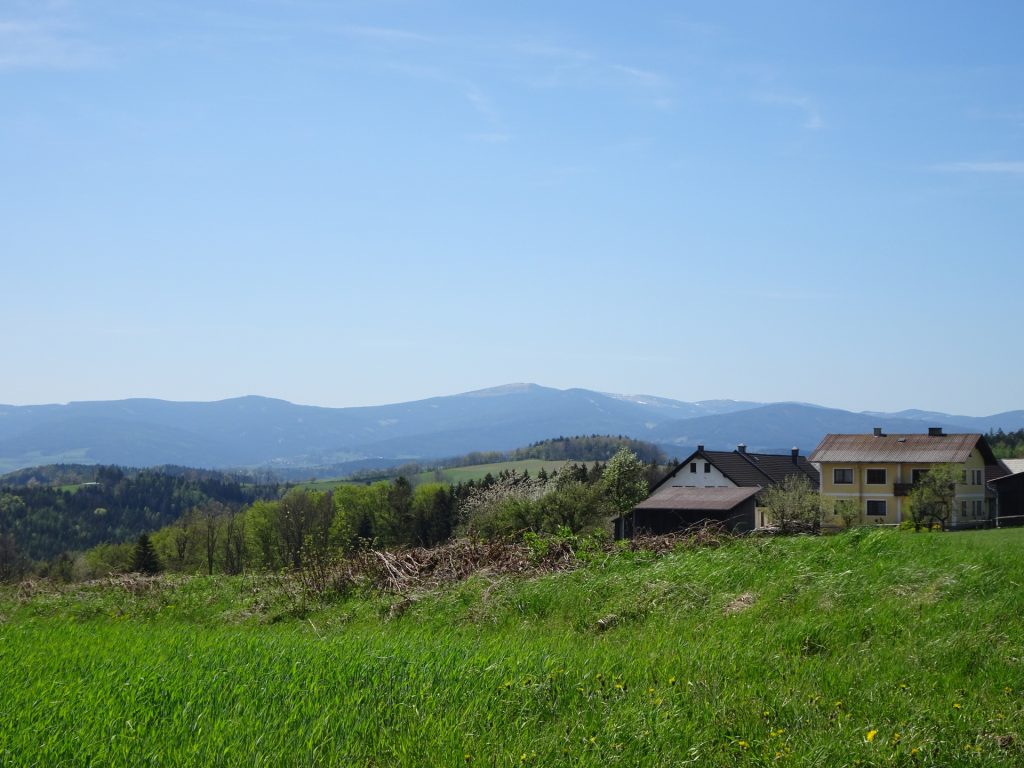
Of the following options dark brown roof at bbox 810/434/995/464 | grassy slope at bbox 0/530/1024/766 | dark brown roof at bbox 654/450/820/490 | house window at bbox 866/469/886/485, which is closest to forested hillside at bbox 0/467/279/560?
dark brown roof at bbox 654/450/820/490

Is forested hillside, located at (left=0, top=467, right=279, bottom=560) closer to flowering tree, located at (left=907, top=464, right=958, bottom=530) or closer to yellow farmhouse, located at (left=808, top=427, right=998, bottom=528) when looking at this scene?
yellow farmhouse, located at (left=808, top=427, right=998, bottom=528)

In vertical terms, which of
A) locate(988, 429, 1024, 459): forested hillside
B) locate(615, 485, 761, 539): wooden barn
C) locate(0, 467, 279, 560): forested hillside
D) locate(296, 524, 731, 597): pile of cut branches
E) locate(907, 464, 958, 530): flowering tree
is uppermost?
locate(296, 524, 731, 597): pile of cut branches

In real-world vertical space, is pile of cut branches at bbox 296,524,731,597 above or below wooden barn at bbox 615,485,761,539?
above

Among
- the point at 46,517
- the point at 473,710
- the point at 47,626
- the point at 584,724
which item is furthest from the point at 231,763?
the point at 46,517

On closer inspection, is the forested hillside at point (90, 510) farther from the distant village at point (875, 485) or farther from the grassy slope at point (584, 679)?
the grassy slope at point (584, 679)

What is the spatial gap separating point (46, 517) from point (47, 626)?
6487 inches

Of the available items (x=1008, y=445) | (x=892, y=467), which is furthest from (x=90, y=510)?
(x=1008, y=445)

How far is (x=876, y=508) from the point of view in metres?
66.4

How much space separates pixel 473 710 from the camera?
571 cm

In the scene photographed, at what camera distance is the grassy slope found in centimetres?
519

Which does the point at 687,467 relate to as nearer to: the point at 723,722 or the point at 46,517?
the point at 723,722

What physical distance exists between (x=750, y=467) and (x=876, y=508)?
1332 centimetres

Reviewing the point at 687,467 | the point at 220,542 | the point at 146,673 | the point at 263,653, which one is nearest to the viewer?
the point at 146,673

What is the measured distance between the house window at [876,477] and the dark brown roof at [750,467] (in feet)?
27.2
